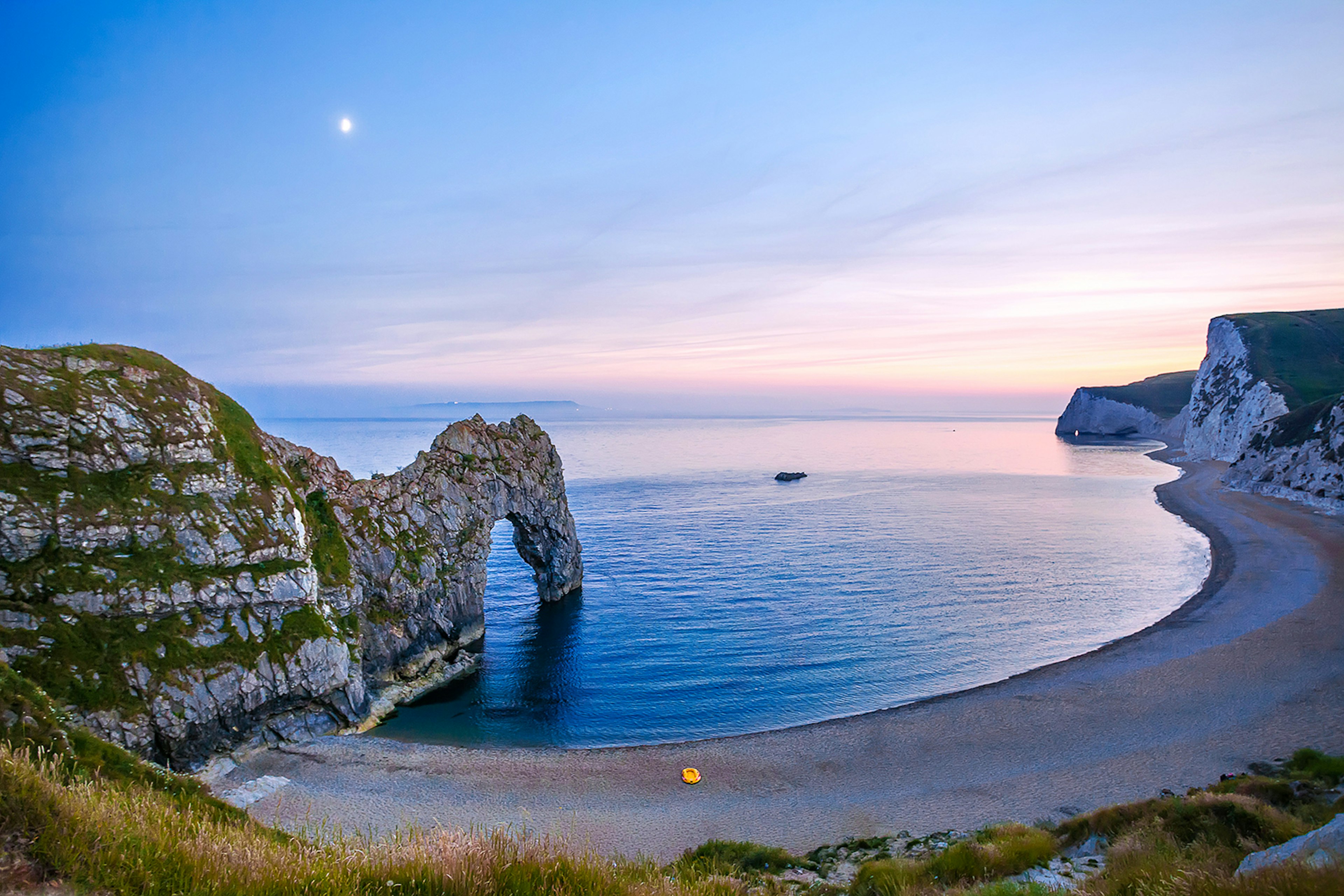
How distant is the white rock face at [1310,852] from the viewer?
304 inches

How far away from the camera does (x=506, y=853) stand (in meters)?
7.61

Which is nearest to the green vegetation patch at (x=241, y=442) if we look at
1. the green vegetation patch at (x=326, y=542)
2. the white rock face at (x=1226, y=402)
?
the green vegetation patch at (x=326, y=542)

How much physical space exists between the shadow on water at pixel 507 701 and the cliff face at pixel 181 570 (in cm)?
173

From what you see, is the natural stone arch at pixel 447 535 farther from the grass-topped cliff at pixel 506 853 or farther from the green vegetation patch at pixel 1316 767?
the green vegetation patch at pixel 1316 767

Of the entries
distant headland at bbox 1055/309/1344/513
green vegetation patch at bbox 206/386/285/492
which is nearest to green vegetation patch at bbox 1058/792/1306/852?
green vegetation patch at bbox 206/386/285/492

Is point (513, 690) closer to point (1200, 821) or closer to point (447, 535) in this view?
point (447, 535)

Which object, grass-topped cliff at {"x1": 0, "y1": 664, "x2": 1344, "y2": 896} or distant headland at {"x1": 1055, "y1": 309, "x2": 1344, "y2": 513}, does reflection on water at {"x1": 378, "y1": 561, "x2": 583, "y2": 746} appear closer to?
grass-topped cliff at {"x1": 0, "y1": 664, "x2": 1344, "y2": 896}

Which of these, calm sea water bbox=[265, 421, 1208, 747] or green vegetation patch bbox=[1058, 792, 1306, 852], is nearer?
green vegetation patch bbox=[1058, 792, 1306, 852]

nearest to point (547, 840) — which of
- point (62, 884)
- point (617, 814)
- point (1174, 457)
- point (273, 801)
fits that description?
point (62, 884)

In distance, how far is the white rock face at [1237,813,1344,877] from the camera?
7.71m

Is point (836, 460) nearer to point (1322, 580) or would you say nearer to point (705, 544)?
point (705, 544)

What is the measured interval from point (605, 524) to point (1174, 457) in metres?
143

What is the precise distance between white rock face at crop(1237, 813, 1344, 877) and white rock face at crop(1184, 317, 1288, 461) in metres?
117

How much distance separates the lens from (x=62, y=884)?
5836 mm
